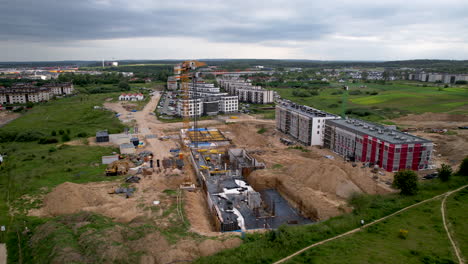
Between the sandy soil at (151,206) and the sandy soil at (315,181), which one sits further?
the sandy soil at (315,181)

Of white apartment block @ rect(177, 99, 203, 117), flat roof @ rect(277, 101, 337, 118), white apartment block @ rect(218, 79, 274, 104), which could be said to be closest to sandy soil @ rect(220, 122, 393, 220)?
flat roof @ rect(277, 101, 337, 118)

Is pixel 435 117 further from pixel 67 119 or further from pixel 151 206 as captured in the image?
pixel 67 119

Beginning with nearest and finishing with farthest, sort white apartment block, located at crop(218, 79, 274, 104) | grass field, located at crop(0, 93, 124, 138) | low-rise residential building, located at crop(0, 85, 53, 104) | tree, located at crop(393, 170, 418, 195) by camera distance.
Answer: tree, located at crop(393, 170, 418, 195) < grass field, located at crop(0, 93, 124, 138) < low-rise residential building, located at crop(0, 85, 53, 104) < white apartment block, located at crop(218, 79, 274, 104)

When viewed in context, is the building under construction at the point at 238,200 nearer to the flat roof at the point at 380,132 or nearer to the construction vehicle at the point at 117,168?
the construction vehicle at the point at 117,168

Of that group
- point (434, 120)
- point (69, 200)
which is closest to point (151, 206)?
point (69, 200)

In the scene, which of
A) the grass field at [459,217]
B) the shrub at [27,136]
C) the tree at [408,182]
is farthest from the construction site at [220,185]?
the shrub at [27,136]

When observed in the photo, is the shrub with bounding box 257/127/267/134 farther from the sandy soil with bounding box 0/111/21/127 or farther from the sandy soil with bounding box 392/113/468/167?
the sandy soil with bounding box 0/111/21/127
